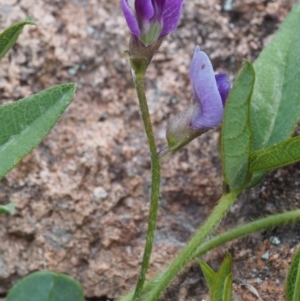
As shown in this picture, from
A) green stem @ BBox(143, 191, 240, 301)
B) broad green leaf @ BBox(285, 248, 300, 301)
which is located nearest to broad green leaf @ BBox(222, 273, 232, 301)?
broad green leaf @ BBox(285, 248, 300, 301)

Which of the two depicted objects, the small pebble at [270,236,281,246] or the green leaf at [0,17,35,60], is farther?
the small pebble at [270,236,281,246]

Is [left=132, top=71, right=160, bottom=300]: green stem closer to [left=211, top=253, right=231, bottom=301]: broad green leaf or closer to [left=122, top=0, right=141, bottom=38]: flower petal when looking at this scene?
[left=122, top=0, right=141, bottom=38]: flower petal

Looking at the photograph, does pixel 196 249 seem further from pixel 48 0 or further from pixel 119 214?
pixel 48 0

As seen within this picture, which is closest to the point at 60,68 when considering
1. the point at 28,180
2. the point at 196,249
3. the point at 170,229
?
the point at 28,180

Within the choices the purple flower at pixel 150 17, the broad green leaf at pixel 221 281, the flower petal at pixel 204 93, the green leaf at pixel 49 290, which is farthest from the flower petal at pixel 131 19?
the green leaf at pixel 49 290

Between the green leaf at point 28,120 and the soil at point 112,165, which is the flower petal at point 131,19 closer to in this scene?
the green leaf at point 28,120

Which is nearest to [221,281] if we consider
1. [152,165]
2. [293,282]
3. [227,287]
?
[227,287]

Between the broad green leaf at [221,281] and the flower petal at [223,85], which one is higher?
the flower petal at [223,85]
